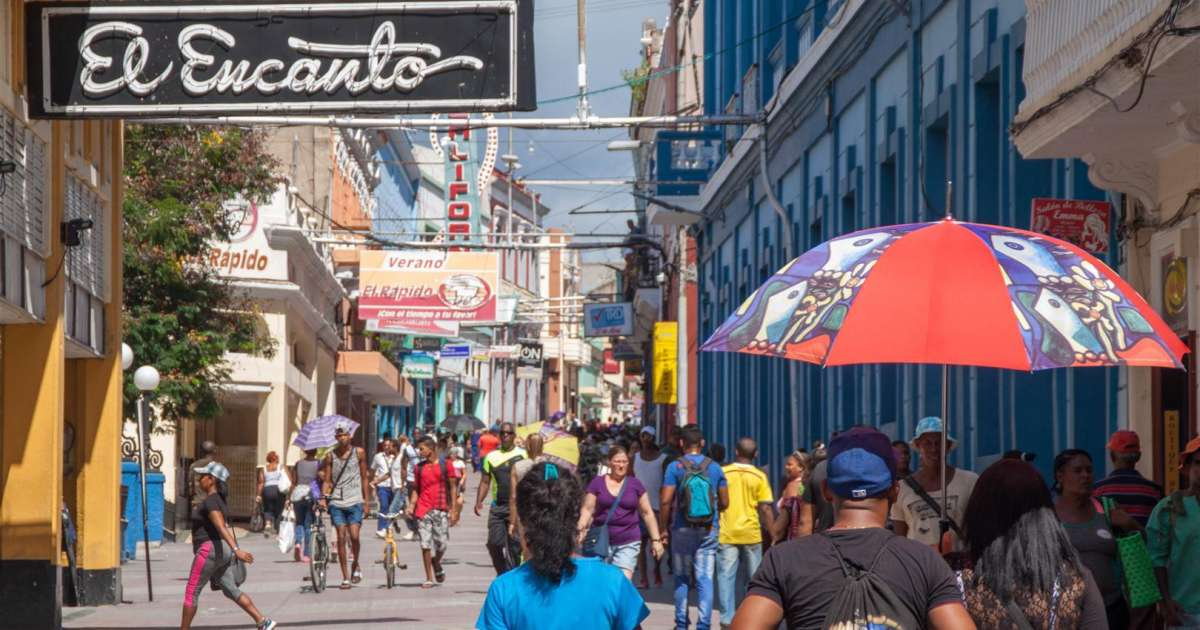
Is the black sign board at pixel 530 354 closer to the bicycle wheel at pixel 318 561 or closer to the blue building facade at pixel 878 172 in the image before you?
the blue building facade at pixel 878 172

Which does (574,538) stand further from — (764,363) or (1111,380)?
(764,363)

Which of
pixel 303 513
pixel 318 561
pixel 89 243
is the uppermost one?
pixel 89 243

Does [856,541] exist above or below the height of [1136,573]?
above

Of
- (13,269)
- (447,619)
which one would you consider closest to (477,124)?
(447,619)

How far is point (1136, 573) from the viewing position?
906 centimetres

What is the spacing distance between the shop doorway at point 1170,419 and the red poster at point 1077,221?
0.95 meters

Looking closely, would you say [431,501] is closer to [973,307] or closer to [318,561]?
[318,561]

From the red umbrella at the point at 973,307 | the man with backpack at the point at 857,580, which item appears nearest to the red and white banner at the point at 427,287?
the red umbrella at the point at 973,307

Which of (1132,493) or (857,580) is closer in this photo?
(857,580)

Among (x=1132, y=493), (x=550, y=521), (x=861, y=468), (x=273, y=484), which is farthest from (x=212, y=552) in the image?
(x=273, y=484)

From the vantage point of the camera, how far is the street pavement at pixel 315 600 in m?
18.4

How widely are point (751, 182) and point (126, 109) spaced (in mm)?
18132

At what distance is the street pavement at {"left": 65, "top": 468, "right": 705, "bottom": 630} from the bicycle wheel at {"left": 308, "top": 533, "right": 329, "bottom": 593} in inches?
5.7

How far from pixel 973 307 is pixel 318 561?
15.9 m
